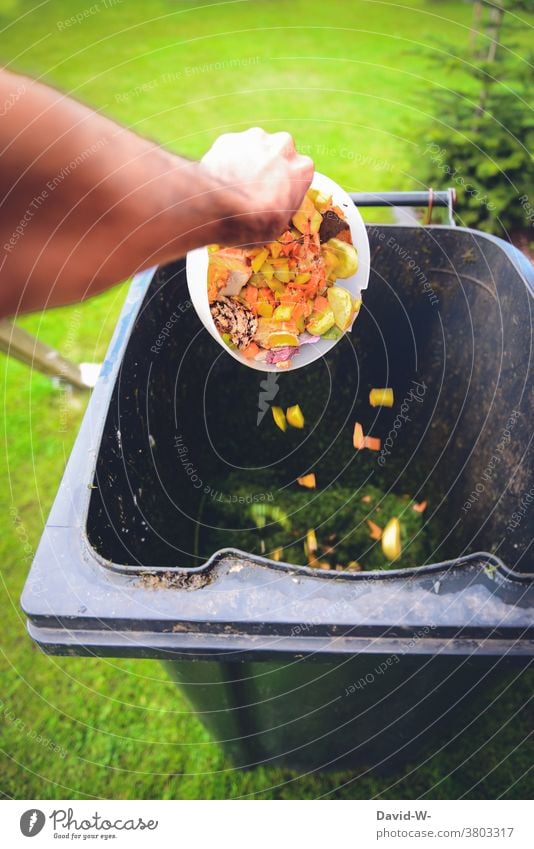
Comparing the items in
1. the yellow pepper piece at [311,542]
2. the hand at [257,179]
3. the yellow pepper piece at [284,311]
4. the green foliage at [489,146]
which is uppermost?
the green foliage at [489,146]

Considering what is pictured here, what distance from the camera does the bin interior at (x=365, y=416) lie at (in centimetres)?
123

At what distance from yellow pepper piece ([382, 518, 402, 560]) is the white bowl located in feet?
2.16

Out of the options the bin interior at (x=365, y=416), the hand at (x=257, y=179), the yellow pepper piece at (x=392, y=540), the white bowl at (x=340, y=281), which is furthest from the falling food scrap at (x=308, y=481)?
the hand at (x=257, y=179)

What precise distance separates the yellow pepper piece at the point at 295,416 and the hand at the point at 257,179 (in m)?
0.74

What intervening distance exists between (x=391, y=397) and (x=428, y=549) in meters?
0.42

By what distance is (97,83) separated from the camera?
4836mm

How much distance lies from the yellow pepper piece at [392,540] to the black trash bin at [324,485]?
0.08 meters

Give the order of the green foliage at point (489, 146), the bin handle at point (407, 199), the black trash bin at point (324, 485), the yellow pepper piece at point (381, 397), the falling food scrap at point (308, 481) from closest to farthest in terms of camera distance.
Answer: the black trash bin at point (324, 485) < the bin handle at point (407, 199) < the yellow pepper piece at point (381, 397) < the falling food scrap at point (308, 481) < the green foliage at point (489, 146)

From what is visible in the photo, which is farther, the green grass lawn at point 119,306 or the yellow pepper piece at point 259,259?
the green grass lawn at point 119,306

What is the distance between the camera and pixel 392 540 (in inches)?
66.4

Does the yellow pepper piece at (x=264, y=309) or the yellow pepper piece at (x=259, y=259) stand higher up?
the yellow pepper piece at (x=259, y=259)

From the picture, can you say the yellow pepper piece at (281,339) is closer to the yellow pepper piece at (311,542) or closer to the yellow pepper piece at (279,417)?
the yellow pepper piece at (279,417)

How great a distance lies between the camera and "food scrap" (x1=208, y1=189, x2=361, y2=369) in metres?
1.15

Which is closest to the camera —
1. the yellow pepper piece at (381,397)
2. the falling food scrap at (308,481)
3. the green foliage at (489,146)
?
the yellow pepper piece at (381,397)
